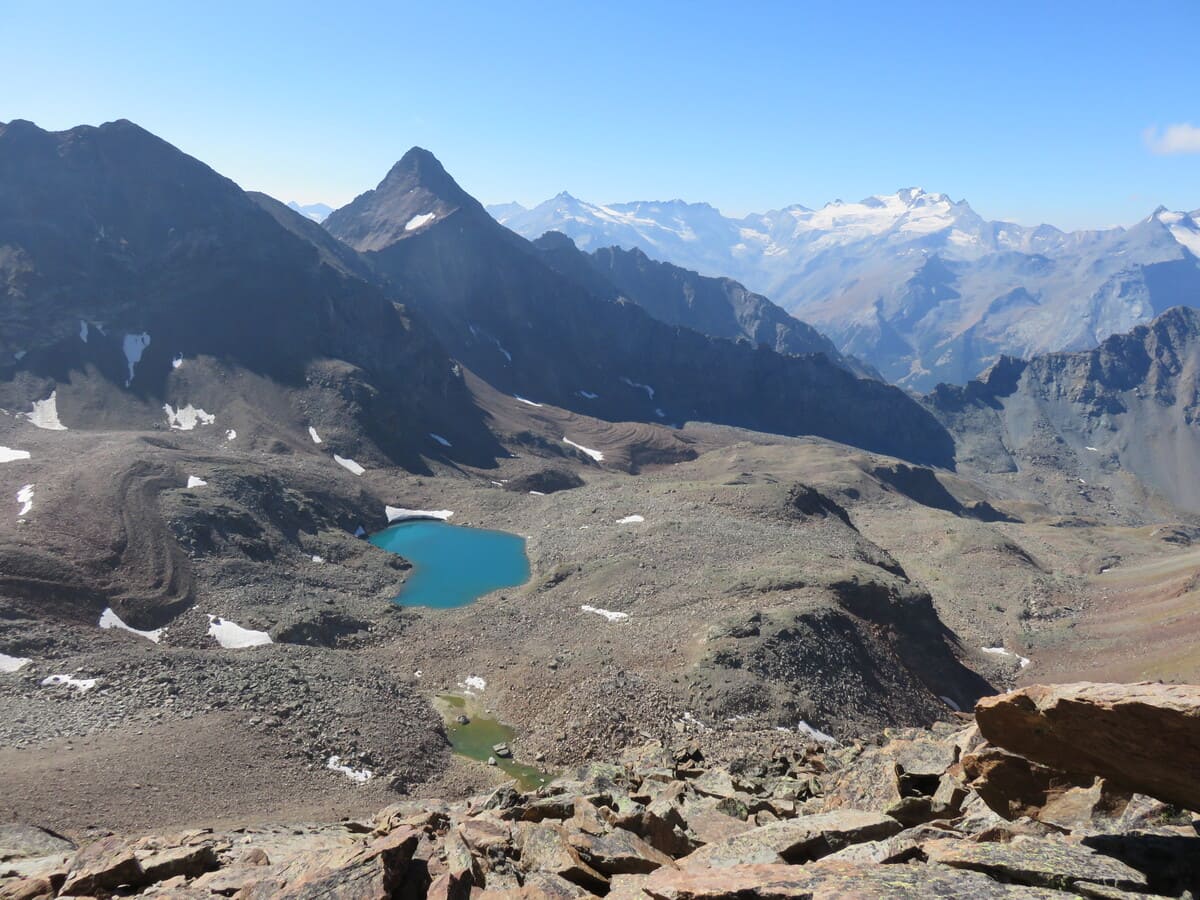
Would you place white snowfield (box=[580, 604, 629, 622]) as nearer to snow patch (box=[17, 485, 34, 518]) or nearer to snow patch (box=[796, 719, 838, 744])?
snow patch (box=[796, 719, 838, 744])

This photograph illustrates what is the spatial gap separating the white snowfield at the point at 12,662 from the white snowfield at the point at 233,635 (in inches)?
507

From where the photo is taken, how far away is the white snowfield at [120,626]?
5994 centimetres

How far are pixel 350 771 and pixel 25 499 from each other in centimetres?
5235

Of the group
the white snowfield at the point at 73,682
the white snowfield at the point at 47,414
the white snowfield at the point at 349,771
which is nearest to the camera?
the white snowfield at the point at 349,771

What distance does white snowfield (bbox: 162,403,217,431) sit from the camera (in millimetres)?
121938

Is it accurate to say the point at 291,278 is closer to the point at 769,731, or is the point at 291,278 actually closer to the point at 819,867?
the point at 769,731

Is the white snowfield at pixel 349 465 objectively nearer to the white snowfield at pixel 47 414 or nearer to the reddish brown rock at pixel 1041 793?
the white snowfield at pixel 47 414

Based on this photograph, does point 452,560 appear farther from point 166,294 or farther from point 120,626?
point 166,294

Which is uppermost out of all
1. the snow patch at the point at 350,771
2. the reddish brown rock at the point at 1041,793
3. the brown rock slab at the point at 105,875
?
the reddish brown rock at the point at 1041,793

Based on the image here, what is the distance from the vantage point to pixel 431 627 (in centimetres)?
6631

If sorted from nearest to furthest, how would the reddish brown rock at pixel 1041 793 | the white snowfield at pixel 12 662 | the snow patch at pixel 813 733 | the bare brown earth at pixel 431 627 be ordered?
the reddish brown rock at pixel 1041 793 < the bare brown earth at pixel 431 627 < the snow patch at pixel 813 733 < the white snowfield at pixel 12 662

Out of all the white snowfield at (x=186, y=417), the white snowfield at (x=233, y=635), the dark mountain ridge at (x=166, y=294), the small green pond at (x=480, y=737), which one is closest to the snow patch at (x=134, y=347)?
the dark mountain ridge at (x=166, y=294)

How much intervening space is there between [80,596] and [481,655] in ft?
105

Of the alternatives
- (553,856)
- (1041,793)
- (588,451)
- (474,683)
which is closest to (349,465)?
(588,451)
